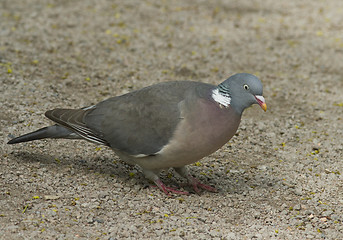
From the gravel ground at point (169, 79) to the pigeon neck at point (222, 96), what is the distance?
0.91 meters

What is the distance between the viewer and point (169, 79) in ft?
22.1

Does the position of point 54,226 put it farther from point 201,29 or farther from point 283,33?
point 283,33

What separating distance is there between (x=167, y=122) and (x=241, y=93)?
660 millimetres

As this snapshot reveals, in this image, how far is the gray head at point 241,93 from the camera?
407 cm

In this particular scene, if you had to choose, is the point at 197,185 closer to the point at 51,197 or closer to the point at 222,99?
the point at 222,99

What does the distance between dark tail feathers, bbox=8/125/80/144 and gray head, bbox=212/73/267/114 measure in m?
1.42

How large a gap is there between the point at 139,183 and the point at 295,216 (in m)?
1.41

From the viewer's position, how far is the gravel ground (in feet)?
13.0

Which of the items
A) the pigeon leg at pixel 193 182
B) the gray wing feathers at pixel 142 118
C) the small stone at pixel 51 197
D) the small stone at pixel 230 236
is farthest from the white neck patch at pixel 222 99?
the small stone at pixel 51 197

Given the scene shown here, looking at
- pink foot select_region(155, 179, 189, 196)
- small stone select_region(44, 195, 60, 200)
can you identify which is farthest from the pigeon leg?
small stone select_region(44, 195, 60, 200)

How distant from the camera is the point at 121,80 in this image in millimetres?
6625

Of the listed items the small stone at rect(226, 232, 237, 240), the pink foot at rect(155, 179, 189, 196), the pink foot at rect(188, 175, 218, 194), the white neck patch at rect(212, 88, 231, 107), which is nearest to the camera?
the small stone at rect(226, 232, 237, 240)

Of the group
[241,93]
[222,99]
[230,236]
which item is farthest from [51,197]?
[241,93]

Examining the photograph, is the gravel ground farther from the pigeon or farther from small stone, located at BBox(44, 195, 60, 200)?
the pigeon
